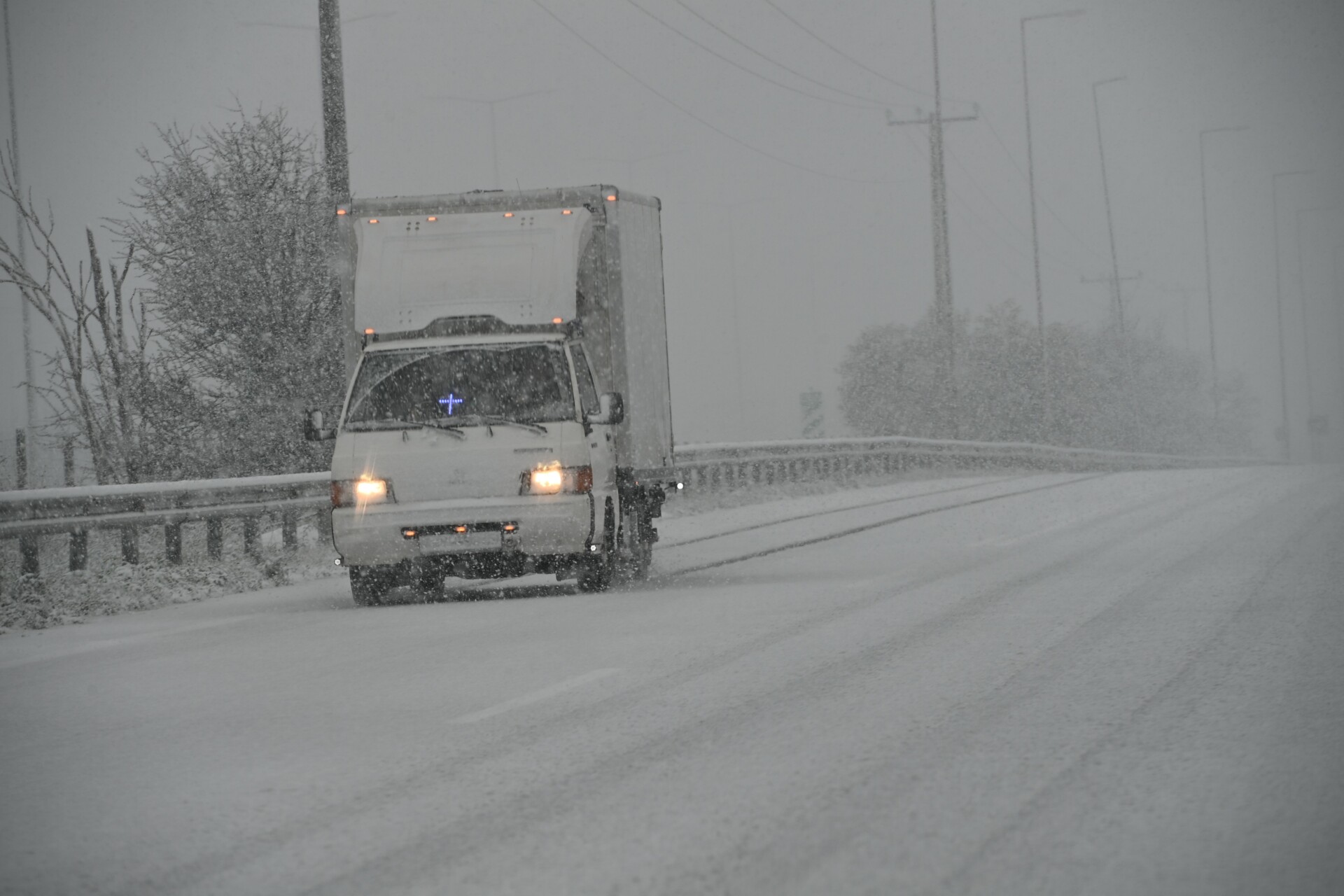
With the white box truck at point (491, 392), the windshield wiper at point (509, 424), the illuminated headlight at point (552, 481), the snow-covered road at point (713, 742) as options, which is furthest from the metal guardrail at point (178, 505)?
the illuminated headlight at point (552, 481)

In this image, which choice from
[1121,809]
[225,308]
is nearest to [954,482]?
[225,308]

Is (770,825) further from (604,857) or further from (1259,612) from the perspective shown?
(1259,612)

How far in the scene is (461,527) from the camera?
1249cm

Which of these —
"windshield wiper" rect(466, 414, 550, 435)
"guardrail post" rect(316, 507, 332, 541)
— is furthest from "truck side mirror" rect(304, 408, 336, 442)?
"guardrail post" rect(316, 507, 332, 541)

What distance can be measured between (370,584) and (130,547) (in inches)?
117

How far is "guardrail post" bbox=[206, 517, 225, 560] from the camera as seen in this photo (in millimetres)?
15734

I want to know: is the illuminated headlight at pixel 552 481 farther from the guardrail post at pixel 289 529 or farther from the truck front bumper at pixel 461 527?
the guardrail post at pixel 289 529

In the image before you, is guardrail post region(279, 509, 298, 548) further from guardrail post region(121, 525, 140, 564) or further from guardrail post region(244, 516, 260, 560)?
guardrail post region(121, 525, 140, 564)

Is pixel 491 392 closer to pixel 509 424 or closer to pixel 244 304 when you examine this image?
pixel 509 424

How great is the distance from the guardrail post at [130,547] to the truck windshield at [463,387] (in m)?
3.07

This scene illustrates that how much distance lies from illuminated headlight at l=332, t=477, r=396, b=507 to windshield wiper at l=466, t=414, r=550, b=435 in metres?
0.81

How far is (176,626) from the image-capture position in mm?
11984

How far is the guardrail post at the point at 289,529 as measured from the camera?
17.2 metres

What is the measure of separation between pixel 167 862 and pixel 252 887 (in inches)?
18.5
